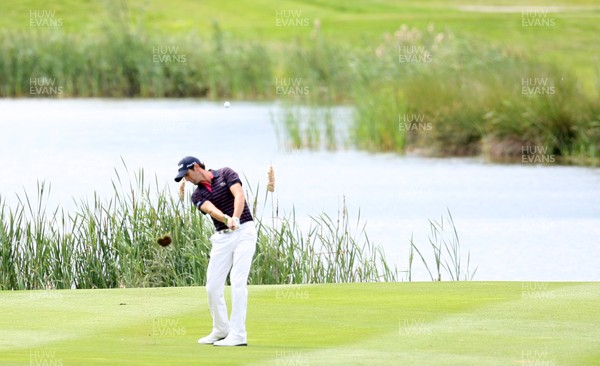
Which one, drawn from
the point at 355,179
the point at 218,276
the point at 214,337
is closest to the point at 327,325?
the point at 214,337

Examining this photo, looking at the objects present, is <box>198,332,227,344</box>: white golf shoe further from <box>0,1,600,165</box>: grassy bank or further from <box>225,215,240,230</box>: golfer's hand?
<box>0,1,600,165</box>: grassy bank

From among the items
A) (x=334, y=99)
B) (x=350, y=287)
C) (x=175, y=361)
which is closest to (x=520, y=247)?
(x=350, y=287)

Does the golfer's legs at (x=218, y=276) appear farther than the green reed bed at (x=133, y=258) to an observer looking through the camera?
No

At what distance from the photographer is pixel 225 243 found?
8961 mm

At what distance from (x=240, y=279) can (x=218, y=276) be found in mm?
203

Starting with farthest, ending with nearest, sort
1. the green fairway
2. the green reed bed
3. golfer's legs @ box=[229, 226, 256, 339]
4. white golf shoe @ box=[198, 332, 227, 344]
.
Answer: the green reed bed
white golf shoe @ box=[198, 332, 227, 344]
golfer's legs @ box=[229, 226, 256, 339]
the green fairway

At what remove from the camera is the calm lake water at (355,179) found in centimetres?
1853

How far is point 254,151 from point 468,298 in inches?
763

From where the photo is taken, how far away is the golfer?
889cm

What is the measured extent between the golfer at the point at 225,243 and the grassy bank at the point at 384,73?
60.9ft

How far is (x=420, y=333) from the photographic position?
9461 mm

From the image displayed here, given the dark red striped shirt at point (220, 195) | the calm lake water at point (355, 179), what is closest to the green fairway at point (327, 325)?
the dark red striped shirt at point (220, 195)

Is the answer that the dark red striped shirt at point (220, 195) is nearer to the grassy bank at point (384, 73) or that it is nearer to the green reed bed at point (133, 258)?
the green reed bed at point (133, 258)

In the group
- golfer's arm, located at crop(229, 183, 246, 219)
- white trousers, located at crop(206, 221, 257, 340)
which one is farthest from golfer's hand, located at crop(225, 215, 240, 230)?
white trousers, located at crop(206, 221, 257, 340)
